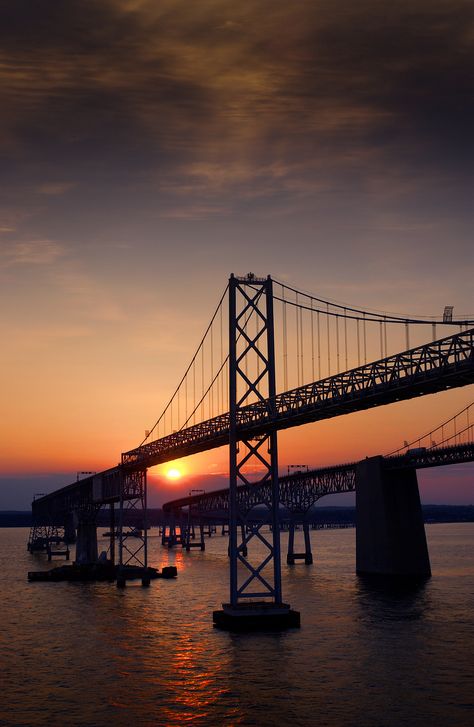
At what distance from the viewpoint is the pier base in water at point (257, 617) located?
53844mm

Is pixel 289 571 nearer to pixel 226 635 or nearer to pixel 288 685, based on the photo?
pixel 226 635

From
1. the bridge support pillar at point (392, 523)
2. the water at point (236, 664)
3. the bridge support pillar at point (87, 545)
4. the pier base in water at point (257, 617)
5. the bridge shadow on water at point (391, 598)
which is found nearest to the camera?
the water at point (236, 664)

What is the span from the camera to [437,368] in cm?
4756

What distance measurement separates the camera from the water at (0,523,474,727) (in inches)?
1494

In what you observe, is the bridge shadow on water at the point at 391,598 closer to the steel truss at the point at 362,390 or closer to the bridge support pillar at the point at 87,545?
the steel truss at the point at 362,390

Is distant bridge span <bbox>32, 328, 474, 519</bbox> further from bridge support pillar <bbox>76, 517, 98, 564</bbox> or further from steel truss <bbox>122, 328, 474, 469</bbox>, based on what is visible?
bridge support pillar <bbox>76, 517, 98, 564</bbox>

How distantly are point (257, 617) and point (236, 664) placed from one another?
7.00m

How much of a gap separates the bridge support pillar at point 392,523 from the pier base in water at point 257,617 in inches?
1632

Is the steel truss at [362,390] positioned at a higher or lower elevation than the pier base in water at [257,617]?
higher

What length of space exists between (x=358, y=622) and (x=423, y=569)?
119 ft

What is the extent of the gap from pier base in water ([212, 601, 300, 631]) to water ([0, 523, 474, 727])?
595mm

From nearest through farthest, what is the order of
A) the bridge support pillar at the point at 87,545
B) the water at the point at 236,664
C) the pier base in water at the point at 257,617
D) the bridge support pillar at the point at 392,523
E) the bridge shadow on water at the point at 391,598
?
the water at the point at 236,664, the pier base in water at the point at 257,617, the bridge shadow on water at the point at 391,598, the bridge support pillar at the point at 392,523, the bridge support pillar at the point at 87,545

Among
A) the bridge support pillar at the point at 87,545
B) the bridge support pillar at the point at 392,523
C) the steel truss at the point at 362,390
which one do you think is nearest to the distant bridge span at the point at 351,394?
the steel truss at the point at 362,390

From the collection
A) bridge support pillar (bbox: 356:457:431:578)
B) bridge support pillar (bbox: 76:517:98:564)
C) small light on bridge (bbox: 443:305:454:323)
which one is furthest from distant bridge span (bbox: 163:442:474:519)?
small light on bridge (bbox: 443:305:454:323)
